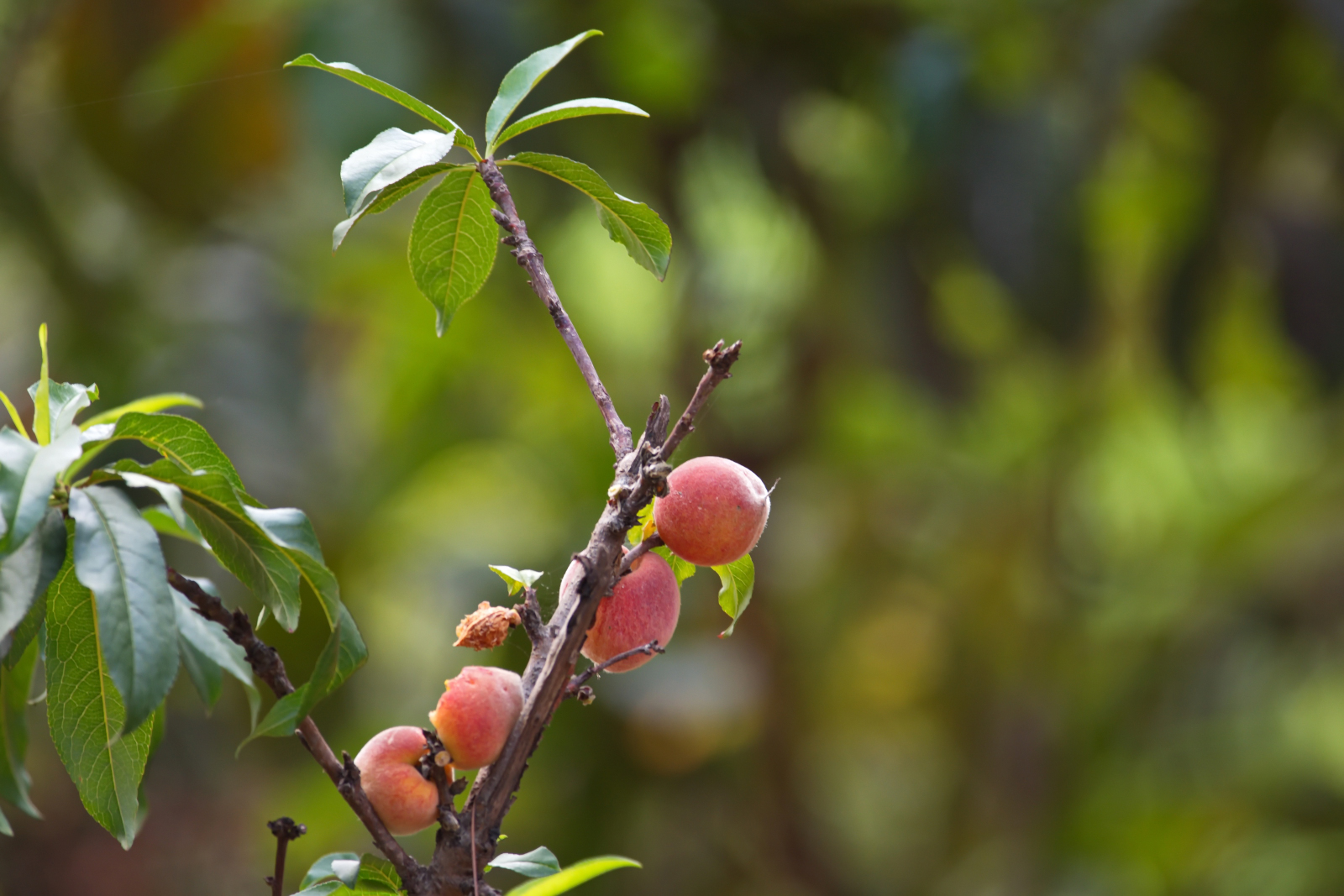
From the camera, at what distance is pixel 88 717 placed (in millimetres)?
318

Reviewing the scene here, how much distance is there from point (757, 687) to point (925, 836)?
0.53 metres

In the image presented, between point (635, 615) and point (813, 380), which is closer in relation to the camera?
point (635, 615)

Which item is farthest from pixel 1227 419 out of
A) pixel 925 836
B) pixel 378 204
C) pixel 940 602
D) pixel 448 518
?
pixel 378 204

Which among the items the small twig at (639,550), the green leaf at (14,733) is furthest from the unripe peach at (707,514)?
the green leaf at (14,733)

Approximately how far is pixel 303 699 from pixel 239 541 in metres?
0.05

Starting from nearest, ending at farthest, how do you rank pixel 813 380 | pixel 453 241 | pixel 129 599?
pixel 129 599
pixel 453 241
pixel 813 380

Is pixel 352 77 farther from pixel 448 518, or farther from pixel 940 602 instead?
pixel 448 518

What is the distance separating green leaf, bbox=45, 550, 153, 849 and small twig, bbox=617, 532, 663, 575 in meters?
0.15

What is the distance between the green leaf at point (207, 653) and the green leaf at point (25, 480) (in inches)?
2.4

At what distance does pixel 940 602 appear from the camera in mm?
1684

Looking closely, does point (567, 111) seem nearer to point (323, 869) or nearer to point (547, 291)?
point (547, 291)

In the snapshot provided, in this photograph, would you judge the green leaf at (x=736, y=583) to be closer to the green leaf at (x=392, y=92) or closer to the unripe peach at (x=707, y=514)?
the unripe peach at (x=707, y=514)

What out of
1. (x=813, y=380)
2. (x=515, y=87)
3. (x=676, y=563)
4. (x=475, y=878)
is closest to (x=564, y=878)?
(x=475, y=878)

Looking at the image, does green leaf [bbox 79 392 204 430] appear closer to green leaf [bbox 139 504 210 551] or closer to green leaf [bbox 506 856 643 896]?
green leaf [bbox 139 504 210 551]
